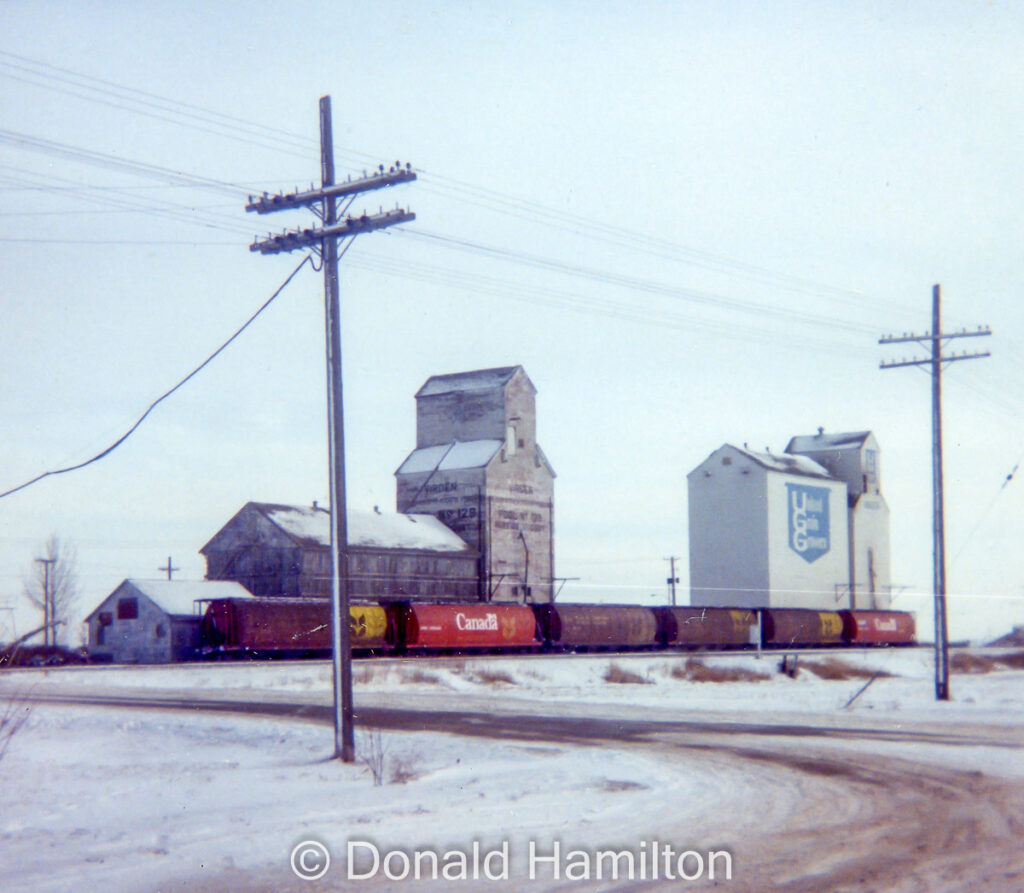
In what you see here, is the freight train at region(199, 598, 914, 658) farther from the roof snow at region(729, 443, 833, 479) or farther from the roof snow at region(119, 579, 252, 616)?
the roof snow at region(729, 443, 833, 479)

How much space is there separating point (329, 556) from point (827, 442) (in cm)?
4375

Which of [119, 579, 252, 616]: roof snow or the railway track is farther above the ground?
[119, 579, 252, 616]: roof snow

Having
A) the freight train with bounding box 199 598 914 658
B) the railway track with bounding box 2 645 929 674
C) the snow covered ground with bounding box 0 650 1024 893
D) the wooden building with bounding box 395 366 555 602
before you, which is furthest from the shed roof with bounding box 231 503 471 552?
the snow covered ground with bounding box 0 650 1024 893

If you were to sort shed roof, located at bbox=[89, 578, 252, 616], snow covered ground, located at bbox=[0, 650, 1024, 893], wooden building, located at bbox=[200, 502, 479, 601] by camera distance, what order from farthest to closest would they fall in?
1. wooden building, located at bbox=[200, 502, 479, 601]
2. shed roof, located at bbox=[89, 578, 252, 616]
3. snow covered ground, located at bbox=[0, 650, 1024, 893]

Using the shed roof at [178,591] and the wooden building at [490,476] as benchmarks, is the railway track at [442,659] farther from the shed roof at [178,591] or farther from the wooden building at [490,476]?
the wooden building at [490,476]

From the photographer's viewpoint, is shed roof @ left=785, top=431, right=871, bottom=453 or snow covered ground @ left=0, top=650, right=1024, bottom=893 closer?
snow covered ground @ left=0, top=650, right=1024, bottom=893

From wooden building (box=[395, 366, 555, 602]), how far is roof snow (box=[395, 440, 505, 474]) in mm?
62

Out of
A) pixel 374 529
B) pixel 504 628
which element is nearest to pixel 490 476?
pixel 374 529

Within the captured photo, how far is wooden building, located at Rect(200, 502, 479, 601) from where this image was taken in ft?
181

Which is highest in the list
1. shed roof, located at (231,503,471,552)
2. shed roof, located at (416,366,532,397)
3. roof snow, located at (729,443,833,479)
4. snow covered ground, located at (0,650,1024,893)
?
shed roof, located at (416,366,532,397)

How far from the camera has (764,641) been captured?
60.2 metres

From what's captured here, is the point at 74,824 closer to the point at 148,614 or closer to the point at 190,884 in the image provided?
the point at 190,884

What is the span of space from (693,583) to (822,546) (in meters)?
9.45

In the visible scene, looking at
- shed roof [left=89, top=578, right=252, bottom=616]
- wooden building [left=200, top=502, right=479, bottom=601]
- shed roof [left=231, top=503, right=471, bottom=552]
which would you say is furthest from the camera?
shed roof [left=231, top=503, right=471, bottom=552]
